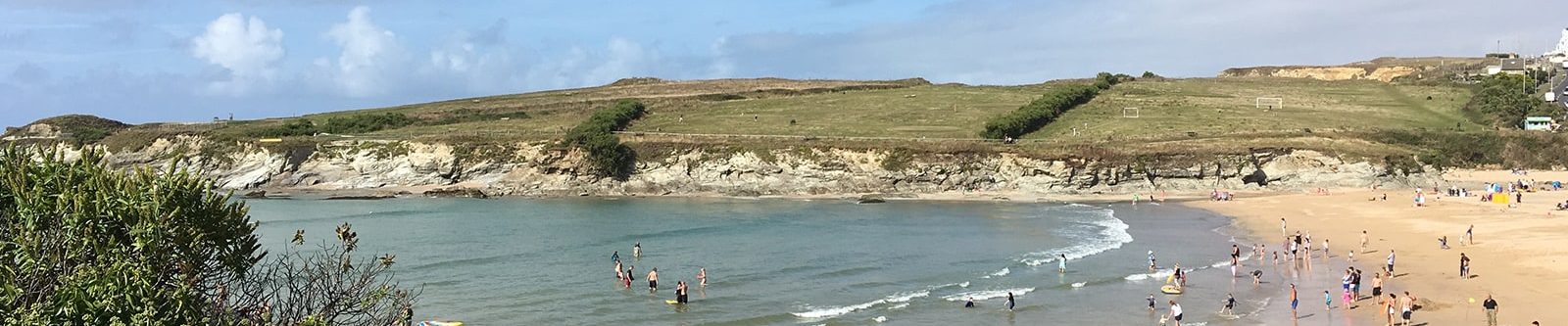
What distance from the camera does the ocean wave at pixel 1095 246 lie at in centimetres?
5097

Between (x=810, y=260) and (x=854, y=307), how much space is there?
12533mm

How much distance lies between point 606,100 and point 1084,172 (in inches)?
2557

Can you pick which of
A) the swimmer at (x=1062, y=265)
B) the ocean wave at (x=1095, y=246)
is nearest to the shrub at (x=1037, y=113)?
the ocean wave at (x=1095, y=246)

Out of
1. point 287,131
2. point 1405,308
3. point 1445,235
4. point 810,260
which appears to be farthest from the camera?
point 287,131

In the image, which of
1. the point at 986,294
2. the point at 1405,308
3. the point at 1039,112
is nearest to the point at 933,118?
the point at 1039,112

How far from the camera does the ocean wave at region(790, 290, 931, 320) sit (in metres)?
37.2

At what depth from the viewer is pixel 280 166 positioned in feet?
353

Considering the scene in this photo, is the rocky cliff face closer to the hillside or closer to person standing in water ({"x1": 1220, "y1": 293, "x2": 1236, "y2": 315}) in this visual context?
the hillside

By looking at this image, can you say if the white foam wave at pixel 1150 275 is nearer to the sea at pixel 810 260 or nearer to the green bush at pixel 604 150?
the sea at pixel 810 260

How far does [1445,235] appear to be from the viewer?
54.5 m

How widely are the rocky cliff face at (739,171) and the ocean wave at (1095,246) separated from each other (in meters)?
24.4

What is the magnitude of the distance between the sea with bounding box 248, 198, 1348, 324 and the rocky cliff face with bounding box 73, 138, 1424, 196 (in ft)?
31.4

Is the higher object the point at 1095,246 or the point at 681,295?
the point at 681,295

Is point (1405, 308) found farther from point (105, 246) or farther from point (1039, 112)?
point (1039, 112)
